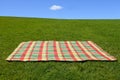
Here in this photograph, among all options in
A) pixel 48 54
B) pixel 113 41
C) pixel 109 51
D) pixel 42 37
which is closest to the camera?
pixel 48 54

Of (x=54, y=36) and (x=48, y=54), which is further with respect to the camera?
(x=54, y=36)

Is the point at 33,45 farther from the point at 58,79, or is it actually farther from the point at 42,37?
the point at 58,79

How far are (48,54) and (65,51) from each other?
1124 mm

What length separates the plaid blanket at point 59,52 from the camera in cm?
1054

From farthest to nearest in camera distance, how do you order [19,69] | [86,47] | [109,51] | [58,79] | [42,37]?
[42,37]
[86,47]
[109,51]
[19,69]
[58,79]

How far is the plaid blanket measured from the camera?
10539 mm

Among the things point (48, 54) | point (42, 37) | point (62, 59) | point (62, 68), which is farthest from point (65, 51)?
point (42, 37)

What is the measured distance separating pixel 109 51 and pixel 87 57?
5.98 ft

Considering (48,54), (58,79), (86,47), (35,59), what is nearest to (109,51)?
(86,47)

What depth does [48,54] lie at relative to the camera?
1135cm

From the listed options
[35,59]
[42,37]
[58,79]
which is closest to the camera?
[58,79]

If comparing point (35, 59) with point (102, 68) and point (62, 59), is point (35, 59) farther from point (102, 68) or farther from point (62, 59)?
point (102, 68)

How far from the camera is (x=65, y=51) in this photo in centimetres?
1222

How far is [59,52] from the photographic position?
11891 millimetres
